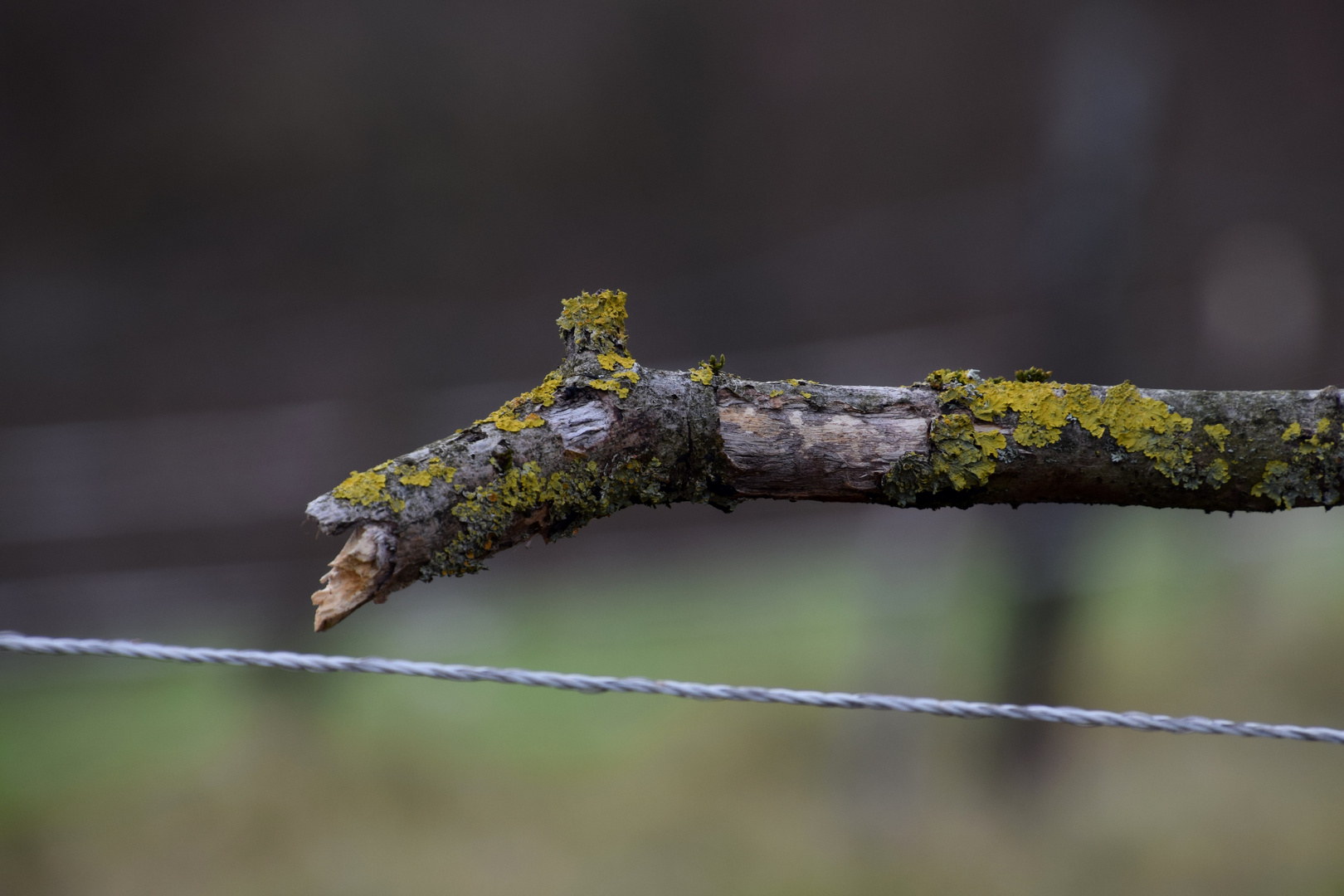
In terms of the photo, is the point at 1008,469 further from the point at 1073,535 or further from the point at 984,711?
the point at 1073,535

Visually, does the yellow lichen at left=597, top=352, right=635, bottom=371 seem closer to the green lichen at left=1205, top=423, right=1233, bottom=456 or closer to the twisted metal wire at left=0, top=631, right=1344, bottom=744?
the twisted metal wire at left=0, top=631, right=1344, bottom=744

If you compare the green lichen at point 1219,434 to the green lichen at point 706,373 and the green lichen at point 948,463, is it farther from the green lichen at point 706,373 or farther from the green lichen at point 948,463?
the green lichen at point 706,373

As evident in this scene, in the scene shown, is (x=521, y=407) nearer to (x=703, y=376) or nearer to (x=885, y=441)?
(x=703, y=376)

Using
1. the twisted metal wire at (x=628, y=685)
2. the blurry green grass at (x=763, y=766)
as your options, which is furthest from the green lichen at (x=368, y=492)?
the blurry green grass at (x=763, y=766)

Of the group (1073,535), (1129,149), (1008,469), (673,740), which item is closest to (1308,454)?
(1008,469)

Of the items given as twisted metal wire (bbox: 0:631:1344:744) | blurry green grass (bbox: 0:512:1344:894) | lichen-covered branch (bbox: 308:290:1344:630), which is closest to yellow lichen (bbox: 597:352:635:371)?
lichen-covered branch (bbox: 308:290:1344:630)

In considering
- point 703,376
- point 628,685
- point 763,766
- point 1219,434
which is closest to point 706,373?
point 703,376
